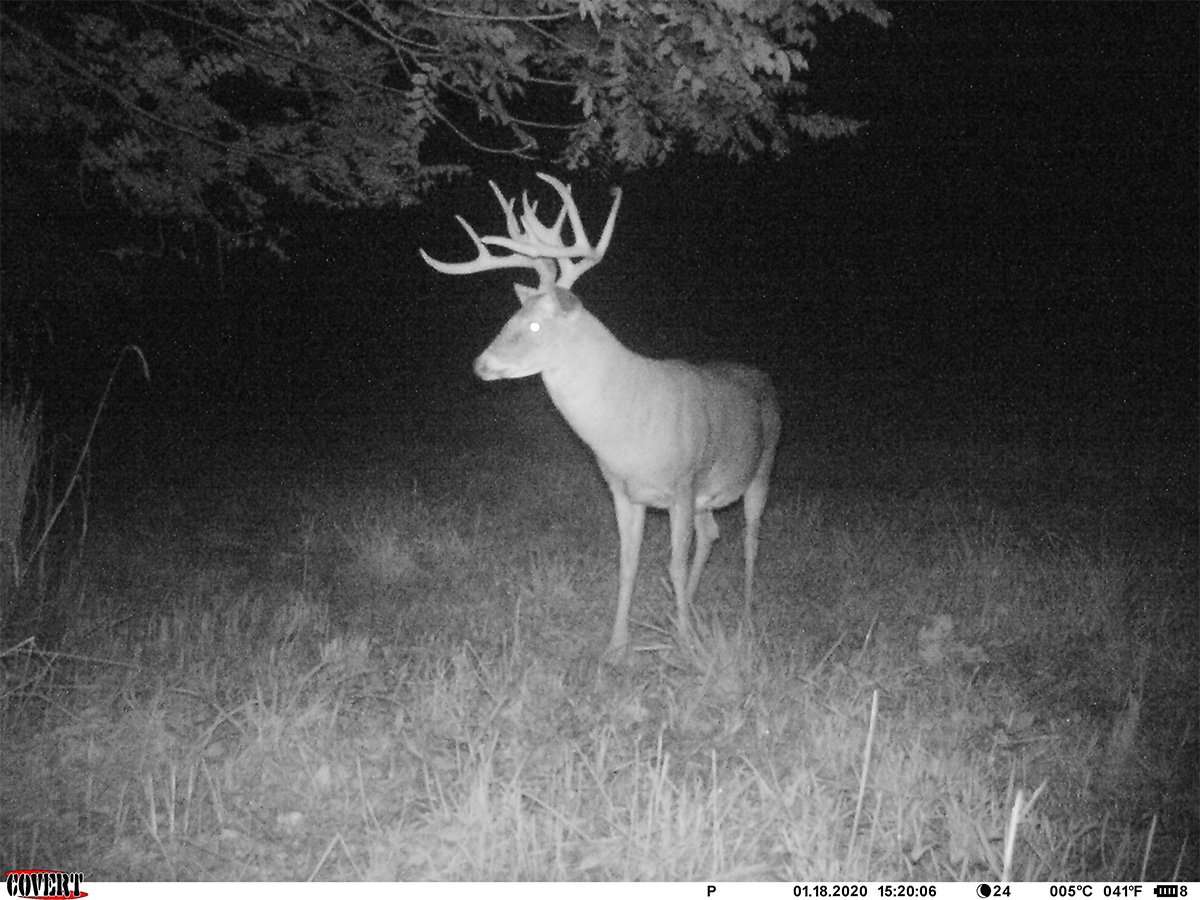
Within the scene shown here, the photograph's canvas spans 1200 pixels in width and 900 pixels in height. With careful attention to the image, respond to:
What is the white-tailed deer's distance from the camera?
16.8ft

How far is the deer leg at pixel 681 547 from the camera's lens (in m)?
5.28

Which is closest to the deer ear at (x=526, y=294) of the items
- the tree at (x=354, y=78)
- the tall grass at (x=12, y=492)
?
the tree at (x=354, y=78)

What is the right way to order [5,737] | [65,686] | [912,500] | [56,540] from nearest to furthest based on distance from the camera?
[5,737] → [65,686] → [56,540] → [912,500]

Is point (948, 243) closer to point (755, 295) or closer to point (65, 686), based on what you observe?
point (755, 295)

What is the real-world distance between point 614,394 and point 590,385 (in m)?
0.14

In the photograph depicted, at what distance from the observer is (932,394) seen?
1661 centimetres

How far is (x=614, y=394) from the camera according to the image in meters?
5.29

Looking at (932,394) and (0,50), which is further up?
(0,50)

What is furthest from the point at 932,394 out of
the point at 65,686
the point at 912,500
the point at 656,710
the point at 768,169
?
the point at 65,686

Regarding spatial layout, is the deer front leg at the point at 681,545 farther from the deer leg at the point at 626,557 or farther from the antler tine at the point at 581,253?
the antler tine at the point at 581,253

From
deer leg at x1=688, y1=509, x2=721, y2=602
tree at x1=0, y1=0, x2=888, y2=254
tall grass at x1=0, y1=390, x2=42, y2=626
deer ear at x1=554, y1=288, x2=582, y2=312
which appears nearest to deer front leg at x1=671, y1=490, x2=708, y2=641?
deer leg at x1=688, y1=509, x2=721, y2=602

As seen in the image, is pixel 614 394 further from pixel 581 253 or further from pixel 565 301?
pixel 581 253

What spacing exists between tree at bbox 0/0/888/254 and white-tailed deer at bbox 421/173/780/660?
23.0 inches

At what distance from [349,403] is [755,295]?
13146 millimetres
